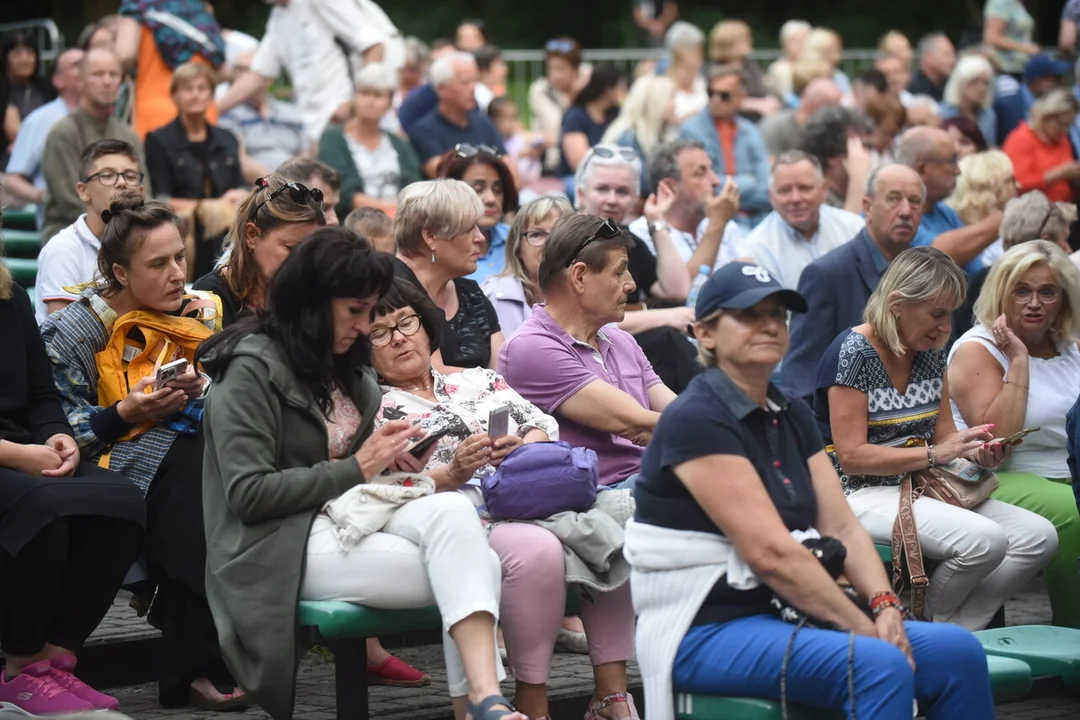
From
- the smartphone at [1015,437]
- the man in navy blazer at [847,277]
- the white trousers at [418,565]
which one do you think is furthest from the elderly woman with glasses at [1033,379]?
the white trousers at [418,565]

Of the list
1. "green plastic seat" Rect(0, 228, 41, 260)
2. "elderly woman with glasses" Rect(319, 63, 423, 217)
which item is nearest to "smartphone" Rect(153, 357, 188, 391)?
"elderly woman with glasses" Rect(319, 63, 423, 217)

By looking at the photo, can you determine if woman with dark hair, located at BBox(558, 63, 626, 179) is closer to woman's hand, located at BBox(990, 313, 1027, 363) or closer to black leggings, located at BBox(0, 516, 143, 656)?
woman's hand, located at BBox(990, 313, 1027, 363)

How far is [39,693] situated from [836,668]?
7.61 feet

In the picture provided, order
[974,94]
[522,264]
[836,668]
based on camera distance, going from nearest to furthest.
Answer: [836,668]
[522,264]
[974,94]

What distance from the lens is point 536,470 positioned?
4598 millimetres

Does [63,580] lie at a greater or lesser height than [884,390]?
lesser

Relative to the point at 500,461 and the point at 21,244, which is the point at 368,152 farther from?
the point at 500,461

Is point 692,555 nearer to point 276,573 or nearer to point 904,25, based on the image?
point 276,573

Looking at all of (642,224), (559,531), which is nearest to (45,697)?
(559,531)

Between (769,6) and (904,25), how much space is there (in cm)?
228

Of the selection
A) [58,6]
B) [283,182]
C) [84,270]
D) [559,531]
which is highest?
[58,6]

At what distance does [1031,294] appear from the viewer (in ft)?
19.4

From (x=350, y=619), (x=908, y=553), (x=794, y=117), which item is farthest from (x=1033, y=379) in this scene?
(x=794, y=117)

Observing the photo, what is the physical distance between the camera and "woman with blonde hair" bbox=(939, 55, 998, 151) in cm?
1264
